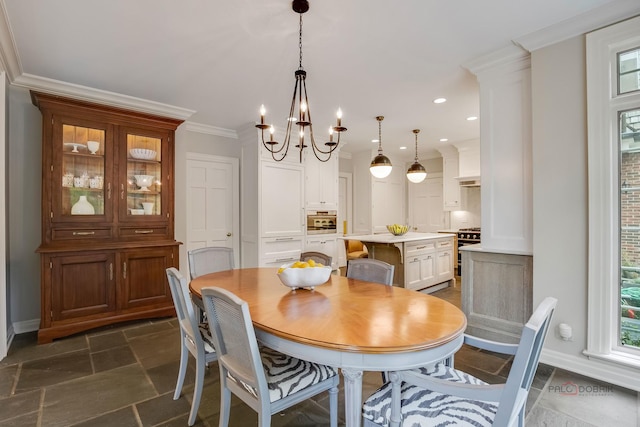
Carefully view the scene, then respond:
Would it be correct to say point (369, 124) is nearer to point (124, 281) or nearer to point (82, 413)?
point (124, 281)

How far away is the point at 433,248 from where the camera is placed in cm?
491

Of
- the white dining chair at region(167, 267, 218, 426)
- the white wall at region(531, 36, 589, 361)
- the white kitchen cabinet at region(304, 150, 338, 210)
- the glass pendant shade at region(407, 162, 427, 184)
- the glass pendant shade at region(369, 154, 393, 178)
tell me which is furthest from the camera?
the white kitchen cabinet at region(304, 150, 338, 210)

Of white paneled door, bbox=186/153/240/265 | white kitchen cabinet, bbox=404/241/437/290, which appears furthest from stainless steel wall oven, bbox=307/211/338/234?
white kitchen cabinet, bbox=404/241/437/290

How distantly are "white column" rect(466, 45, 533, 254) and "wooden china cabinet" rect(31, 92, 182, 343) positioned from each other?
11.2 feet

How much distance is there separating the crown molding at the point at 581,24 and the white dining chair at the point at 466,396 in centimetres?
213

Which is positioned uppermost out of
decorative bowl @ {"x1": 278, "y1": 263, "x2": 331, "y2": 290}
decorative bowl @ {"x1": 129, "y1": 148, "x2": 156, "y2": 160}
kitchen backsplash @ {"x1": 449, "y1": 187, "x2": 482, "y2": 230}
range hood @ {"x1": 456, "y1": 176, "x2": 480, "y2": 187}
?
decorative bowl @ {"x1": 129, "y1": 148, "x2": 156, "y2": 160}

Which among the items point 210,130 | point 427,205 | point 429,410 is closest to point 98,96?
point 210,130

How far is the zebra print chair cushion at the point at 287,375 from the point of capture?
145 cm

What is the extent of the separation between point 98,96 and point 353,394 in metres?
3.96

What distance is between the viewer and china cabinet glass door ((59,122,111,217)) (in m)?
3.27

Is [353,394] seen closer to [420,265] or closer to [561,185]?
[561,185]

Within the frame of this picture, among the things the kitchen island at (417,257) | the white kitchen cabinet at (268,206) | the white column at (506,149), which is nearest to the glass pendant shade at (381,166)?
the kitchen island at (417,257)

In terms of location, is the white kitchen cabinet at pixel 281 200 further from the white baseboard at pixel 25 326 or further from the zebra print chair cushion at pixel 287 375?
the zebra print chair cushion at pixel 287 375

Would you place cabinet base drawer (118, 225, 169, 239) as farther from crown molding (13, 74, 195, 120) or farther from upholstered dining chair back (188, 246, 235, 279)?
crown molding (13, 74, 195, 120)
